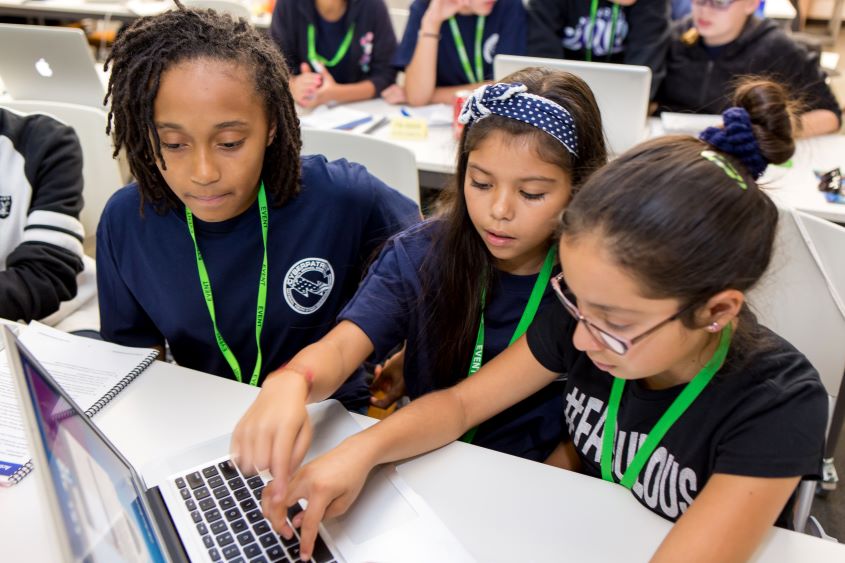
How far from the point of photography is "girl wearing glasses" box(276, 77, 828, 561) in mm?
765

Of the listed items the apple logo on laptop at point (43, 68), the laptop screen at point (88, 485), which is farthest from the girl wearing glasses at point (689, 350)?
the apple logo on laptop at point (43, 68)

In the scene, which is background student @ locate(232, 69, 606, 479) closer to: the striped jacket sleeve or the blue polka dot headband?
the blue polka dot headband

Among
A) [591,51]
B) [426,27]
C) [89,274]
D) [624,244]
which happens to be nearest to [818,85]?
[591,51]

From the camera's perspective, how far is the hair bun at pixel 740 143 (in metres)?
0.85

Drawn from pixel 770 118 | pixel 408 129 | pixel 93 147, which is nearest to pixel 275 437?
pixel 770 118

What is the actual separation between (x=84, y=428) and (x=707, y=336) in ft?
2.42

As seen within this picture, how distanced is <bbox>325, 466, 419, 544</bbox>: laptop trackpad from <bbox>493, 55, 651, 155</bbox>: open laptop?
52.5 inches

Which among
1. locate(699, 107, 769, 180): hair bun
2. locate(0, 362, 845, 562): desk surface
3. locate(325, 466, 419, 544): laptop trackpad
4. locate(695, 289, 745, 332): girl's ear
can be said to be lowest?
locate(0, 362, 845, 562): desk surface

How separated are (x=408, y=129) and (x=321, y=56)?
0.75m

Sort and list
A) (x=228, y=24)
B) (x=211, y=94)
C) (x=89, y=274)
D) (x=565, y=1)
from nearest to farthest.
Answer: (x=211, y=94) → (x=228, y=24) → (x=89, y=274) → (x=565, y=1)

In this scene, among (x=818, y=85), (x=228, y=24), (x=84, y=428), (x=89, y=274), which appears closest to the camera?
(x=84, y=428)

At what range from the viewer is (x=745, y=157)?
0.86 meters

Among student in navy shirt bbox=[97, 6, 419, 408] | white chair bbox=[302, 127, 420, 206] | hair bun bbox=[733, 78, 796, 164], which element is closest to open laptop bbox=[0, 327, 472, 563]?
student in navy shirt bbox=[97, 6, 419, 408]

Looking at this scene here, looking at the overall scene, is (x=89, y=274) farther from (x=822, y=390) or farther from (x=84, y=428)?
(x=822, y=390)
